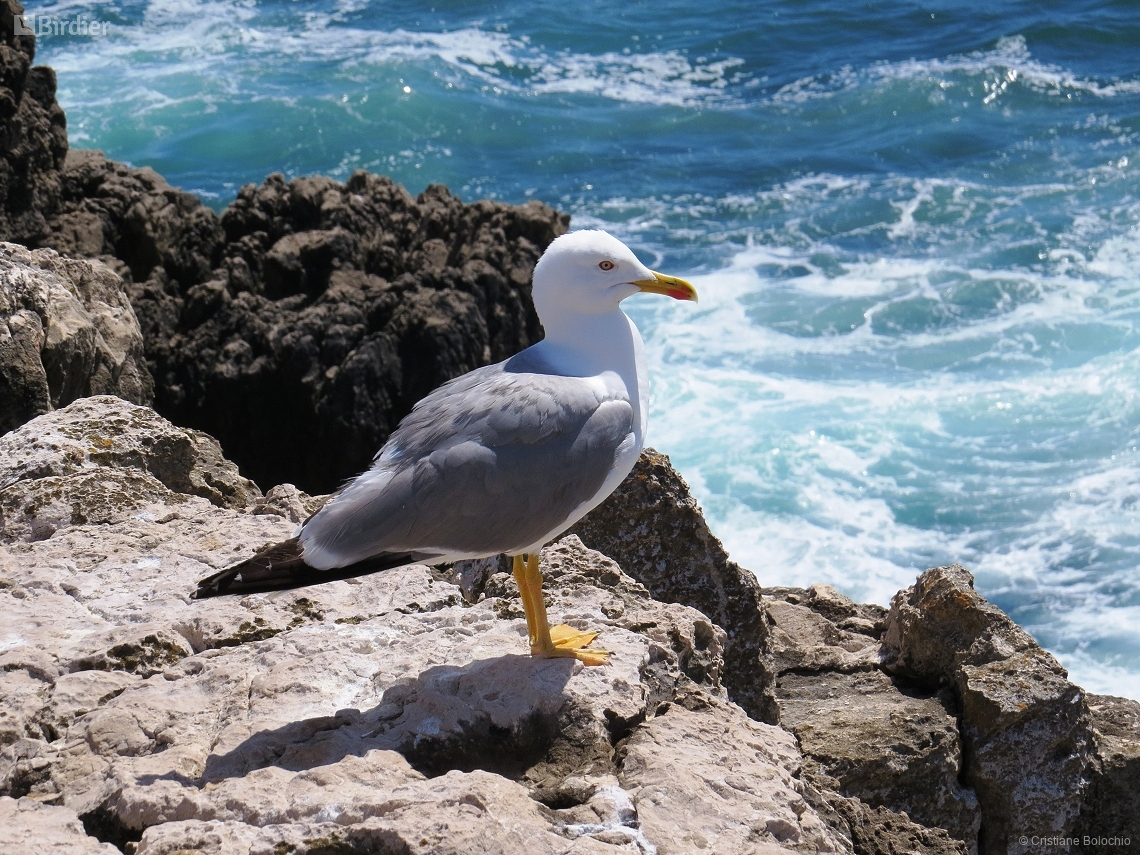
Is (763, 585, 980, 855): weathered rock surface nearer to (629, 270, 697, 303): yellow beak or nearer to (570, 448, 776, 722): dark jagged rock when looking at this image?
(570, 448, 776, 722): dark jagged rock

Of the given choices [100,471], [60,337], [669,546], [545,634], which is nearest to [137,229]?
[60,337]

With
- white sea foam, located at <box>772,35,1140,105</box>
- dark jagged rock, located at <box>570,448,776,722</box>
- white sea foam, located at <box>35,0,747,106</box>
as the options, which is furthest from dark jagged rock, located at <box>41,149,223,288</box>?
white sea foam, located at <box>772,35,1140,105</box>

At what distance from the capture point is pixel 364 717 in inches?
127

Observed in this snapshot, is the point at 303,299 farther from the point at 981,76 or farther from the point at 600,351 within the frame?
the point at 981,76

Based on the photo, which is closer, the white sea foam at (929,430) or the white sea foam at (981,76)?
the white sea foam at (929,430)

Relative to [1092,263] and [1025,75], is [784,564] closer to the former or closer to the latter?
[1092,263]

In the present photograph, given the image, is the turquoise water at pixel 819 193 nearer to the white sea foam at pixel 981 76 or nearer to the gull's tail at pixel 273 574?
the white sea foam at pixel 981 76

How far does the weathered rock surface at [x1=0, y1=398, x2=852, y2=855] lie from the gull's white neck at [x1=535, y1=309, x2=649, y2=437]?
68 centimetres

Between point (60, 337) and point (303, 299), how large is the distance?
4258 millimetres

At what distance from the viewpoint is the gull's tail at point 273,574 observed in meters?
3.15

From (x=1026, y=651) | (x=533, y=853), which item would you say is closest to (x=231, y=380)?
(x=1026, y=651)

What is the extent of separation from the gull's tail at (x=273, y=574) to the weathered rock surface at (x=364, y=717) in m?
0.34

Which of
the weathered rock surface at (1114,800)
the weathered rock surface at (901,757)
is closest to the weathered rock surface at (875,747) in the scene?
the weathered rock surface at (901,757)

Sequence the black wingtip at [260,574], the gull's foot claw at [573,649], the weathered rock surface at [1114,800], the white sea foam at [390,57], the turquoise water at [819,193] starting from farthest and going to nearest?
the white sea foam at [390,57], the turquoise water at [819,193], the weathered rock surface at [1114,800], the gull's foot claw at [573,649], the black wingtip at [260,574]
